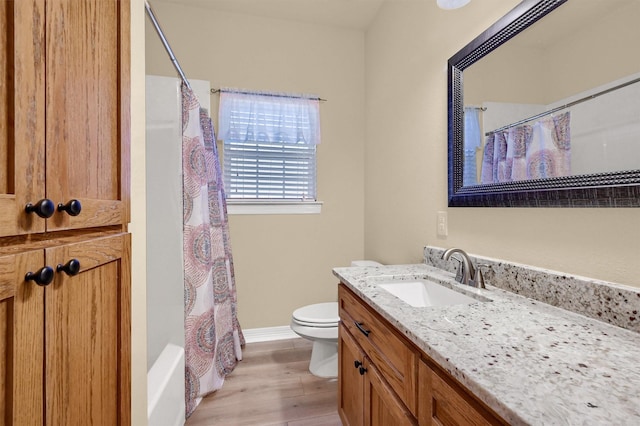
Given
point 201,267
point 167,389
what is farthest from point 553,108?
point 167,389

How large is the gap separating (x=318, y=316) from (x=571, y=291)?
4.51 ft

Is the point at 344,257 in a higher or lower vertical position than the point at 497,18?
lower

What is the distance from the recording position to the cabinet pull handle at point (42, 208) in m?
0.46

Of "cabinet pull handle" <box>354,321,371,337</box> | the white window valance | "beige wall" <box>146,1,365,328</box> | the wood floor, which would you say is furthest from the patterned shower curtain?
"cabinet pull handle" <box>354,321,371,337</box>

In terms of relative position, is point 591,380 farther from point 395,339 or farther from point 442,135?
point 442,135

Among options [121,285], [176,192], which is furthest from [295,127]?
[121,285]

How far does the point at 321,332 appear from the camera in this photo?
1.73 m

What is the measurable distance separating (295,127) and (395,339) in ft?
6.52

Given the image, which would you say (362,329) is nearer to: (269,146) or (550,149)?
(550,149)

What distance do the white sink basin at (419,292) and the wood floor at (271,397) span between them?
84cm

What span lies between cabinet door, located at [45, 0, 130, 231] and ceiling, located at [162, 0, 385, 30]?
1799 mm

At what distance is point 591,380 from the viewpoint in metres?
0.50

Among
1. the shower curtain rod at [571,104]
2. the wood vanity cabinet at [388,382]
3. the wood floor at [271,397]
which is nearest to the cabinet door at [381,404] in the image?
the wood vanity cabinet at [388,382]

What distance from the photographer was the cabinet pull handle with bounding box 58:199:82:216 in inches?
20.5
